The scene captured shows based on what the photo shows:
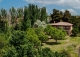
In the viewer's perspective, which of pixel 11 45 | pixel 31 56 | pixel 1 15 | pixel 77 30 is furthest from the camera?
pixel 1 15

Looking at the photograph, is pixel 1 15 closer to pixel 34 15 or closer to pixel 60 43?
pixel 34 15

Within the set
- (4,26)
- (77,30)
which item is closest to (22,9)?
(4,26)

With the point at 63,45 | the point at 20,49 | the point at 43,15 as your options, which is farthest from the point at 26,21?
the point at 20,49

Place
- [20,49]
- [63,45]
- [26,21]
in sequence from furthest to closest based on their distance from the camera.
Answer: [26,21] < [63,45] < [20,49]

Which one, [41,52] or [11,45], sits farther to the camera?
[11,45]

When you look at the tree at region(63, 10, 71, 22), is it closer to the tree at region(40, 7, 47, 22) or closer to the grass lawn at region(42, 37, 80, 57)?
the tree at region(40, 7, 47, 22)

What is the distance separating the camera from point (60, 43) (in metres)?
49.5

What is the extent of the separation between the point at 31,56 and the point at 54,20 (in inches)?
1838

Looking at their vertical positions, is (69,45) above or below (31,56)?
below

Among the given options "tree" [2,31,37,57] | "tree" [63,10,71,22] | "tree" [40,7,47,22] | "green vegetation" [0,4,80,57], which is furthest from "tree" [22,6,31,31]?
"tree" [2,31,37,57]

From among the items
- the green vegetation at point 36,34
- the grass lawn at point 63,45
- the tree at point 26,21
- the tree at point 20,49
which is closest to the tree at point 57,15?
the green vegetation at point 36,34

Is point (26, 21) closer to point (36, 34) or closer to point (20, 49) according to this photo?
point (36, 34)

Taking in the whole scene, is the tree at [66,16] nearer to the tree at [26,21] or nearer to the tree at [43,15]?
the tree at [43,15]

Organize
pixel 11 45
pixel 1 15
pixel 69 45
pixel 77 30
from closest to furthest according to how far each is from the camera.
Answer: pixel 11 45, pixel 69 45, pixel 77 30, pixel 1 15
